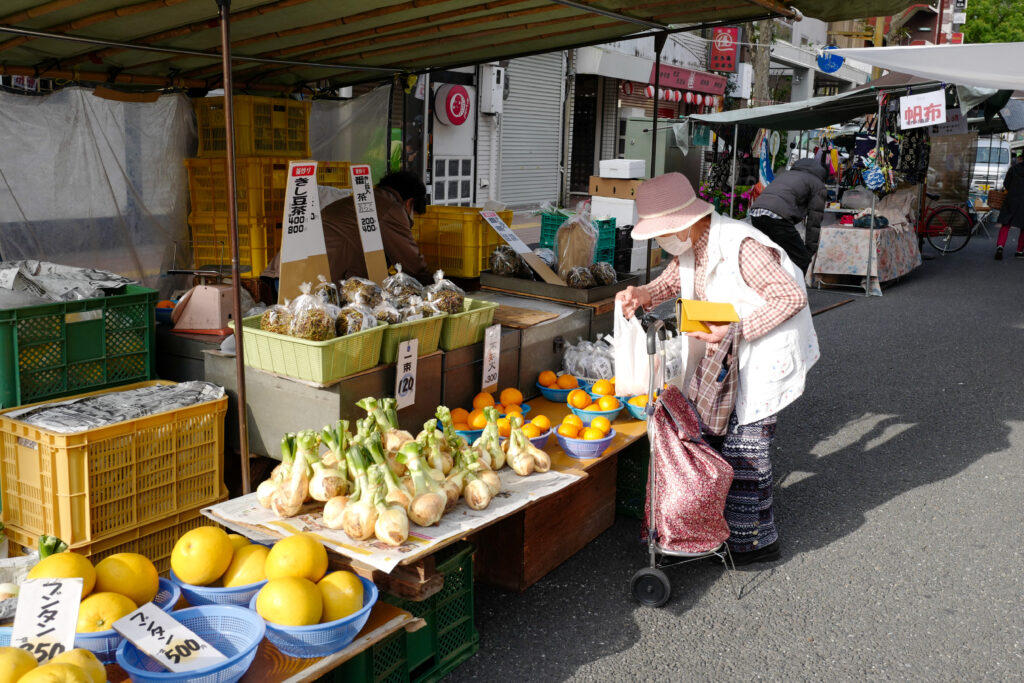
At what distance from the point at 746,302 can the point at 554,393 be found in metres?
1.35

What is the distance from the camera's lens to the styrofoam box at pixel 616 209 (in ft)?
37.0

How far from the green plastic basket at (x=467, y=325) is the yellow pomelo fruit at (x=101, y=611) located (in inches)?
85.0

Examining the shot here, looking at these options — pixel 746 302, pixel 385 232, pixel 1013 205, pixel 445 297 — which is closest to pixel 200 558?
pixel 445 297

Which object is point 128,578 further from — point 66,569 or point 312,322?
point 312,322

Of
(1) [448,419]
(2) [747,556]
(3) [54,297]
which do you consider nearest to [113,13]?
(3) [54,297]

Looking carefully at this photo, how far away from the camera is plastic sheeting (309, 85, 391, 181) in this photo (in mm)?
7508

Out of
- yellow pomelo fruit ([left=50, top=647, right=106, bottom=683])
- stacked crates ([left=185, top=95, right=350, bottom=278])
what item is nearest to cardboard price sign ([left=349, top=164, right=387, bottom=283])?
stacked crates ([left=185, top=95, right=350, bottom=278])

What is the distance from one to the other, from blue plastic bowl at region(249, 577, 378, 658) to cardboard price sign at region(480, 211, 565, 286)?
331 centimetres

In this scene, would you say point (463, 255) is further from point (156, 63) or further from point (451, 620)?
point (451, 620)

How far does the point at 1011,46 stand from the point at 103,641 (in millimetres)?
8782

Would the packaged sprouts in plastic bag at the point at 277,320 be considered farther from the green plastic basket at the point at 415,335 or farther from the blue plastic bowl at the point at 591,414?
the blue plastic bowl at the point at 591,414

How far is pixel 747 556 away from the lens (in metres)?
4.55

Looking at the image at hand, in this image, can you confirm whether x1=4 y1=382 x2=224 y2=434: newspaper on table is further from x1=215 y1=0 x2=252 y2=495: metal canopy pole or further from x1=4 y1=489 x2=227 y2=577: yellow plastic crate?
x1=4 y1=489 x2=227 y2=577: yellow plastic crate

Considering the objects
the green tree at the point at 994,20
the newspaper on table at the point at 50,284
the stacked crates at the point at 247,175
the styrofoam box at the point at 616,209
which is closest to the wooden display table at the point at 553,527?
the newspaper on table at the point at 50,284
